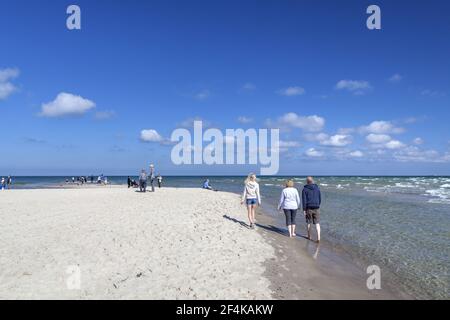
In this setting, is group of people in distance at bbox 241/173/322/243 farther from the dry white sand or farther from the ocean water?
the dry white sand

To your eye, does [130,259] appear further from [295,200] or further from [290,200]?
[295,200]

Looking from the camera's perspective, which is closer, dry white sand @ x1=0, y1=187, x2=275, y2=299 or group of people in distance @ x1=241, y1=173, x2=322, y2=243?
dry white sand @ x1=0, y1=187, x2=275, y2=299

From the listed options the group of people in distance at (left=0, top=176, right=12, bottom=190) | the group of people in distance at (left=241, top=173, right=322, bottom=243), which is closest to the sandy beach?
the group of people in distance at (left=241, top=173, right=322, bottom=243)

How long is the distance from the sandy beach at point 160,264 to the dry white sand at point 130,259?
0.06 ft

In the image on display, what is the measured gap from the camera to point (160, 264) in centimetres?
741

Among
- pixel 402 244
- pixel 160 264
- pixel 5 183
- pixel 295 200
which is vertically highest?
pixel 295 200

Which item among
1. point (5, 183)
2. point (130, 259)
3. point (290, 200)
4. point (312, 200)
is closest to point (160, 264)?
point (130, 259)

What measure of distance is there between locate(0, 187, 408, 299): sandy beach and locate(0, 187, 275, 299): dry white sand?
0.02 m

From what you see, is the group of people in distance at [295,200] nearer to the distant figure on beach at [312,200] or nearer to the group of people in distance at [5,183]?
the distant figure on beach at [312,200]

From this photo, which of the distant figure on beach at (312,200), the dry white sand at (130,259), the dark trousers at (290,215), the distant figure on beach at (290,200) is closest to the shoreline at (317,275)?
the dry white sand at (130,259)

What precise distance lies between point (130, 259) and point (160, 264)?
840 millimetres

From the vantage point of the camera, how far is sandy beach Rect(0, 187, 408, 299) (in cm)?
601

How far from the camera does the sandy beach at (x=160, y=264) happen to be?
19.7 feet
